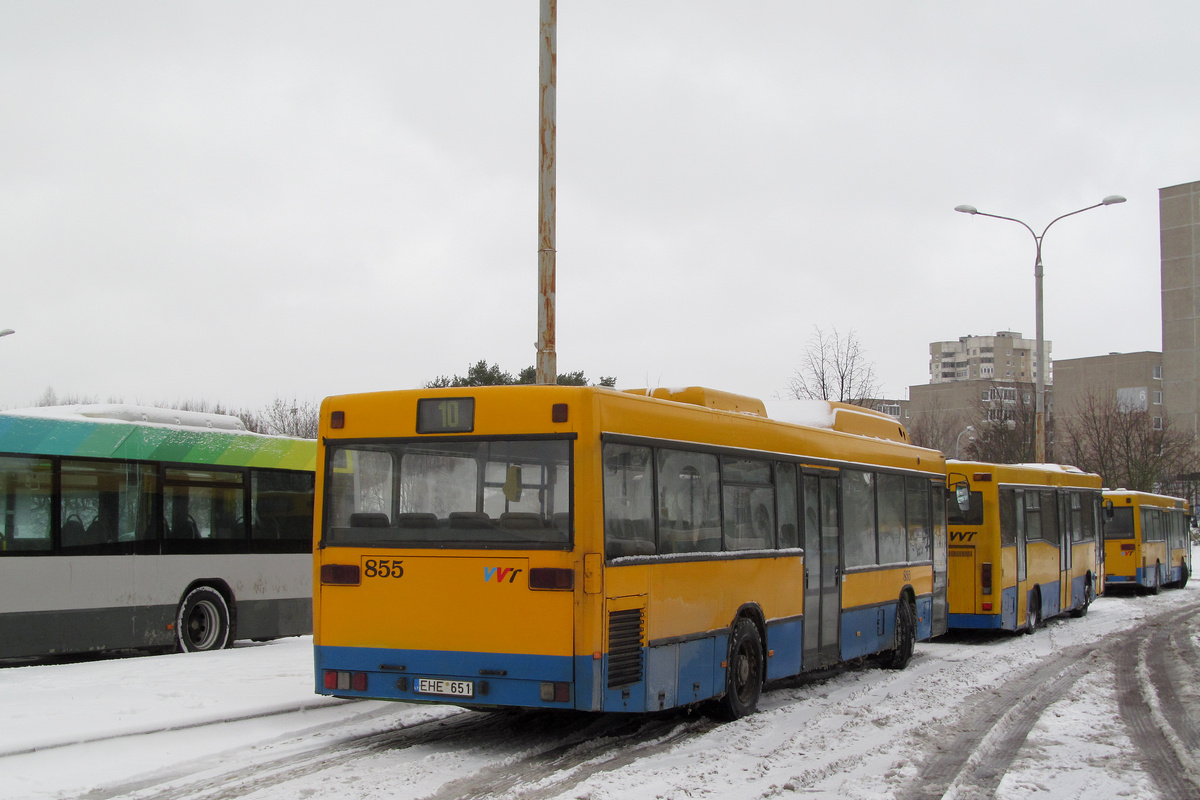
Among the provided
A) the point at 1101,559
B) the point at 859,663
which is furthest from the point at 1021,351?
the point at 859,663

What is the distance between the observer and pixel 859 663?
14891mm

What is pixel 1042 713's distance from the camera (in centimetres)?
1084

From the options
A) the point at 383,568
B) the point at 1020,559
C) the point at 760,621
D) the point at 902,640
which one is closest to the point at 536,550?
the point at 383,568

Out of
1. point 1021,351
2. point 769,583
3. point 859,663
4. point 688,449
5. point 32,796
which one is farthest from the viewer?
point 1021,351

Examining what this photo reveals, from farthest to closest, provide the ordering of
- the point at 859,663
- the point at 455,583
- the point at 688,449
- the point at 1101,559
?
the point at 1101,559
the point at 859,663
the point at 688,449
the point at 455,583

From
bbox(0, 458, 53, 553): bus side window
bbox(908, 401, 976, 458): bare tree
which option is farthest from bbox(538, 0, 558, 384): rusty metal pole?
bbox(908, 401, 976, 458): bare tree

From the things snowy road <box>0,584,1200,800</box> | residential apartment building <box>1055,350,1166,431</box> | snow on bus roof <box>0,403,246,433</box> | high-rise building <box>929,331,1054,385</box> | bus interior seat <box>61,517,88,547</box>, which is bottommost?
snowy road <box>0,584,1200,800</box>

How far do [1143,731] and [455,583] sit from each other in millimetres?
5982

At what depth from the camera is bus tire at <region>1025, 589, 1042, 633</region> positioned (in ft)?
62.7

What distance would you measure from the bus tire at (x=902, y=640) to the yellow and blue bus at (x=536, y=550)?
14.2 feet

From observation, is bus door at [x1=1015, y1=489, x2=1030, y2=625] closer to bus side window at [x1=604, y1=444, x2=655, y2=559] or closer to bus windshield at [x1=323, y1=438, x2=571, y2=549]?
bus side window at [x1=604, y1=444, x2=655, y2=559]

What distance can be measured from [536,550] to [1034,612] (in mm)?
13718

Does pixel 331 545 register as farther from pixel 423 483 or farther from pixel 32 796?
pixel 32 796

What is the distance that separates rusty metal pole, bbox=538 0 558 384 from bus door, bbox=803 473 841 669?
293cm
